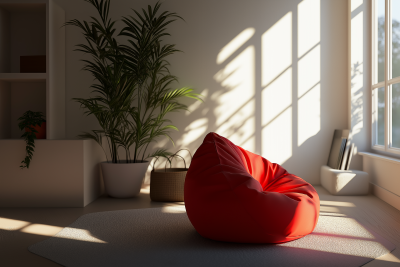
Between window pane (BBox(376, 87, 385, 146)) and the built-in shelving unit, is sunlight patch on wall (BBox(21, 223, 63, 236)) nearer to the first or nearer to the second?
the built-in shelving unit

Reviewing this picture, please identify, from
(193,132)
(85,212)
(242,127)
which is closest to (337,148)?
(242,127)

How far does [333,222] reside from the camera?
9.84ft

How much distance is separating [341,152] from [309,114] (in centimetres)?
72

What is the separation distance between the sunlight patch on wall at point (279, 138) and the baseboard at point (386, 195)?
3.78 ft

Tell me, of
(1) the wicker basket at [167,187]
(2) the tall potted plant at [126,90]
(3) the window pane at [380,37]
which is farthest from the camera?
(3) the window pane at [380,37]

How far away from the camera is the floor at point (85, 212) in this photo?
86.0 inches

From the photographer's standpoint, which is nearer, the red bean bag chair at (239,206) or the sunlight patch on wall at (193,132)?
the red bean bag chair at (239,206)

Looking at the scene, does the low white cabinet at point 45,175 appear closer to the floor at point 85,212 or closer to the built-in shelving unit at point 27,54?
the floor at point 85,212

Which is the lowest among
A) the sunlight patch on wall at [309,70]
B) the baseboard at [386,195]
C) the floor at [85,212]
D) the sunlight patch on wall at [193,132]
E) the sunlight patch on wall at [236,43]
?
the floor at [85,212]

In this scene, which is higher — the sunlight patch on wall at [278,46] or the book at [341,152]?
the sunlight patch on wall at [278,46]

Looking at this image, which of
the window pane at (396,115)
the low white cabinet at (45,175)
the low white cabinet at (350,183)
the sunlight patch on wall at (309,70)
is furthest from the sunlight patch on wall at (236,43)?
the low white cabinet at (45,175)

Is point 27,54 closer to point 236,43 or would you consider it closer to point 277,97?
point 236,43

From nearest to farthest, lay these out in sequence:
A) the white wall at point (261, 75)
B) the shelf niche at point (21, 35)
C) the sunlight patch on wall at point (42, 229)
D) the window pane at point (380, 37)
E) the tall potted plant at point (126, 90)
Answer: the sunlight patch on wall at point (42, 229) → the tall potted plant at point (126, 90) → the window pane at point (380, 37) → the shelf niche at point (21, 35) → the white wall at point (261, 75)

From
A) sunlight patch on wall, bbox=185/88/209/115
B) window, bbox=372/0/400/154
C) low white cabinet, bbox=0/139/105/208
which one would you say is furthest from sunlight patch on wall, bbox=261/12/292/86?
low white cabinet, bbox=0/139/105/208
